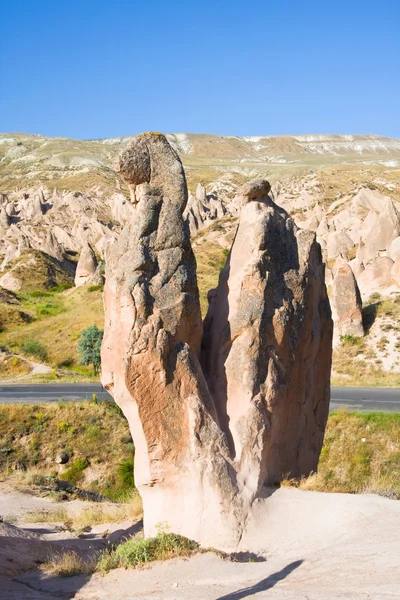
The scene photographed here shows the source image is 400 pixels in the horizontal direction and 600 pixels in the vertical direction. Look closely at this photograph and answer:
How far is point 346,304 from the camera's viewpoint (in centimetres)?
3098

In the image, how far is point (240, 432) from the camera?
970 centimetres

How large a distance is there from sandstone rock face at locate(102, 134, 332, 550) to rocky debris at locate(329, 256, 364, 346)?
20.2 metres

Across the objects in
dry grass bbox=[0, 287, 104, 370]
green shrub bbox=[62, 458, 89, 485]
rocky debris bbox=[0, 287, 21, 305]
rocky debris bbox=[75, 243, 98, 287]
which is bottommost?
green shrub bbox=[62, 458, 89, 485]

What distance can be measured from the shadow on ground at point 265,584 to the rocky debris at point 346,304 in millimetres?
23668

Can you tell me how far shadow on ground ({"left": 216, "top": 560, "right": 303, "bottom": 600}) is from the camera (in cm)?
714

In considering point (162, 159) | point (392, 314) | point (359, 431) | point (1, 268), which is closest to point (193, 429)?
point (162, 159)

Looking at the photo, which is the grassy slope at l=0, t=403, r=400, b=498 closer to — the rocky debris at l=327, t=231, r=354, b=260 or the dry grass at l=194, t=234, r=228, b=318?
the dry grass at l=194, t=234, r=228, b=318

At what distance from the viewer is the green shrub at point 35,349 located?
37.3m

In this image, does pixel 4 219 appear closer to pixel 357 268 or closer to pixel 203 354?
pixel 357 268

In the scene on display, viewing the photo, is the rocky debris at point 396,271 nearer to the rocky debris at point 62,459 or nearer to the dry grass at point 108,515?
the rocky debris at point 62,459

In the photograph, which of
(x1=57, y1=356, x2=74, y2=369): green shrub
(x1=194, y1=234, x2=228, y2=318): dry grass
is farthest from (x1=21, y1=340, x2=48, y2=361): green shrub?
(x1=194, y1=234, x2=228, y2=318): dry grass

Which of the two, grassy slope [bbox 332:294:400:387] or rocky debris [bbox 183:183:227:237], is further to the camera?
rocky debris [bbox 183:183:227:237]

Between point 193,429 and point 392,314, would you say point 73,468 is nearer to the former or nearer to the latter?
point 193,429

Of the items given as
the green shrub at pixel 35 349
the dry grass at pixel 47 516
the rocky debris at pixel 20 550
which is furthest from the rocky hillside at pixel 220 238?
the dry grass at pixel 47 516
